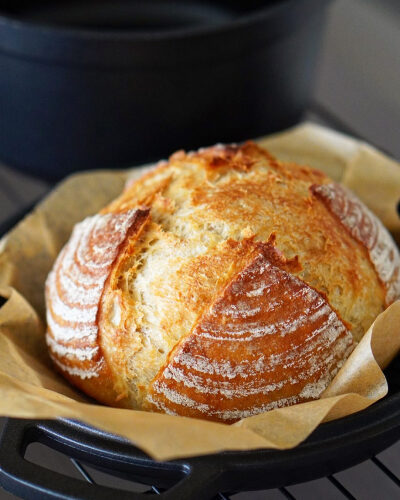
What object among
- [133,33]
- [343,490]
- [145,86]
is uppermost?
[133,33]

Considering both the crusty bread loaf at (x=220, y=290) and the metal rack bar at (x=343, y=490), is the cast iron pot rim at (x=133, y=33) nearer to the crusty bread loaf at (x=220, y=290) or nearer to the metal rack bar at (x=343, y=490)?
the crusty bread loaf at (x=220, y=290)

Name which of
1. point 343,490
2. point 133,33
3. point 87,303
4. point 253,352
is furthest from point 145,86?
point 343,490

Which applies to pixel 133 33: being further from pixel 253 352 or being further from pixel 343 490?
pixel 343 490

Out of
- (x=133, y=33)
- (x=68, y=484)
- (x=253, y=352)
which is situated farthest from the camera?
(x=133, y=33)

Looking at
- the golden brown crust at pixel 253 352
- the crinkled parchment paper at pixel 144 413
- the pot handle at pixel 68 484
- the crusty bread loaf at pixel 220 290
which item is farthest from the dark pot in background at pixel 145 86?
the pot handle at pixel 68 484

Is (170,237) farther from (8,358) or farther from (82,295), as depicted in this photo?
(8,358)

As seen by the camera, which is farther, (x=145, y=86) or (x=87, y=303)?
(x=145, y=86)

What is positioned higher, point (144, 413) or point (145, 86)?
point (145, 86)
